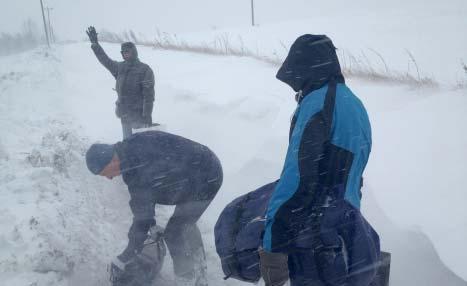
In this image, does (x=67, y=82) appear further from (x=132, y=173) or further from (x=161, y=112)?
(x=132, y=173)

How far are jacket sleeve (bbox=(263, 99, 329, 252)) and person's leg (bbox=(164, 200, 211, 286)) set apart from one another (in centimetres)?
145

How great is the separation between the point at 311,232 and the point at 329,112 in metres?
0.57

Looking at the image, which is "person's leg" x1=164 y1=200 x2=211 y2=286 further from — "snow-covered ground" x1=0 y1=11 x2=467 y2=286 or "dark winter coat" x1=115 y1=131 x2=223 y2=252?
"snow-covered ground" x1=0 y1=11 x2=467 y2=286

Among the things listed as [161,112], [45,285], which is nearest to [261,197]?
[45,285]

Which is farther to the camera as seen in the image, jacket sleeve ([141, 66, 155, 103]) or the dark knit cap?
jacket sleeve ([141, 66, 155, 103])

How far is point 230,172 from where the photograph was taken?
16.7ft

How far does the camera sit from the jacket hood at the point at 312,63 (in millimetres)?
1972

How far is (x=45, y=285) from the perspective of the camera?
2973 mm

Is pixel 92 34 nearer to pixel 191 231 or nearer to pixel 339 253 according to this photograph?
pixel 191 231

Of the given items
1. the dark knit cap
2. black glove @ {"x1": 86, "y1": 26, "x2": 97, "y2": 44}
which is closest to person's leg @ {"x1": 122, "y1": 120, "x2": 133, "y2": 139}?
black glove @ {"x1": 86, "y1": 26, "x2": 97, "y2": 44}

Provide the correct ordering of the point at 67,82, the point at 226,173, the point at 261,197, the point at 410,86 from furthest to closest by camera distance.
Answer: the point at 67,82
the point at 410,86
the point at 226,173
the point at 261,197

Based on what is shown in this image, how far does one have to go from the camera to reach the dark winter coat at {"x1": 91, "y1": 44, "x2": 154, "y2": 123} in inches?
190

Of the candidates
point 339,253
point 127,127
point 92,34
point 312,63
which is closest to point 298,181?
point 339,253

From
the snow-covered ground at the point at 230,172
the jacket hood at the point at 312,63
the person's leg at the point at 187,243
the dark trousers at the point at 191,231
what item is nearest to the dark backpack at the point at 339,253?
the jacket hood at the point at 312,63
